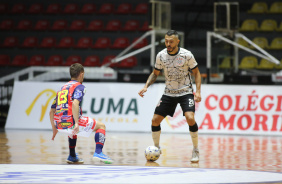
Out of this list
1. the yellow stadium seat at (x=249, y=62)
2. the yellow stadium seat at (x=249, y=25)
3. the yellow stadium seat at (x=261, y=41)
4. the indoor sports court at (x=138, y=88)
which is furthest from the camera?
the yellow stadium seat at (x=249, y=25)

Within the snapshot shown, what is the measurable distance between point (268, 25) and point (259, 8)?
1.08 m

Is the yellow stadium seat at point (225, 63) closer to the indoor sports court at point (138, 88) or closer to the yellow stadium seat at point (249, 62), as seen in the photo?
the indoor sports court at point (138, 88)

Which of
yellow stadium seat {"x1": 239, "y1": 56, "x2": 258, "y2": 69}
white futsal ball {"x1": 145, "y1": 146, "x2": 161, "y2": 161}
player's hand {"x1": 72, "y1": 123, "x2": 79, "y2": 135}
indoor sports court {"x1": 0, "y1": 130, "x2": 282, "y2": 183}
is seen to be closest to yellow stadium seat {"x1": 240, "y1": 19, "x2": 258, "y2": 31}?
yellow stadium seat {"x1": 239, "y1": 56, "x2": 258, "y2": 69}

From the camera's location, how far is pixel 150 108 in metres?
16.8

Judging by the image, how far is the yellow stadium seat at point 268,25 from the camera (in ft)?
76.2

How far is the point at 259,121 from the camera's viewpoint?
16.4m

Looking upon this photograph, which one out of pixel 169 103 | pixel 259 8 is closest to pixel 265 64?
pixel 259 8

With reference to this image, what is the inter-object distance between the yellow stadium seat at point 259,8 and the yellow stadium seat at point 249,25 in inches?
27.8

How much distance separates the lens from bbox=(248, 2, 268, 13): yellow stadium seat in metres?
23.9

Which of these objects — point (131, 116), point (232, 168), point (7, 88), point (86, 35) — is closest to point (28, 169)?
point (232, 168)

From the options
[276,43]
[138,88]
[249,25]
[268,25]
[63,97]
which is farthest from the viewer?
[268,25]

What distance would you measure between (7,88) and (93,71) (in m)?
2.96

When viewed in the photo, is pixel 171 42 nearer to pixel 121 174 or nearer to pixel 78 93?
pixel 78 93

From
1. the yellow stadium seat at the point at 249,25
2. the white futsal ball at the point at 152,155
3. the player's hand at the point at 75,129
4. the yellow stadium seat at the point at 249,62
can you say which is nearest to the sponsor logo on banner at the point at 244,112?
the yellow stadium seat at the point at 249,62
